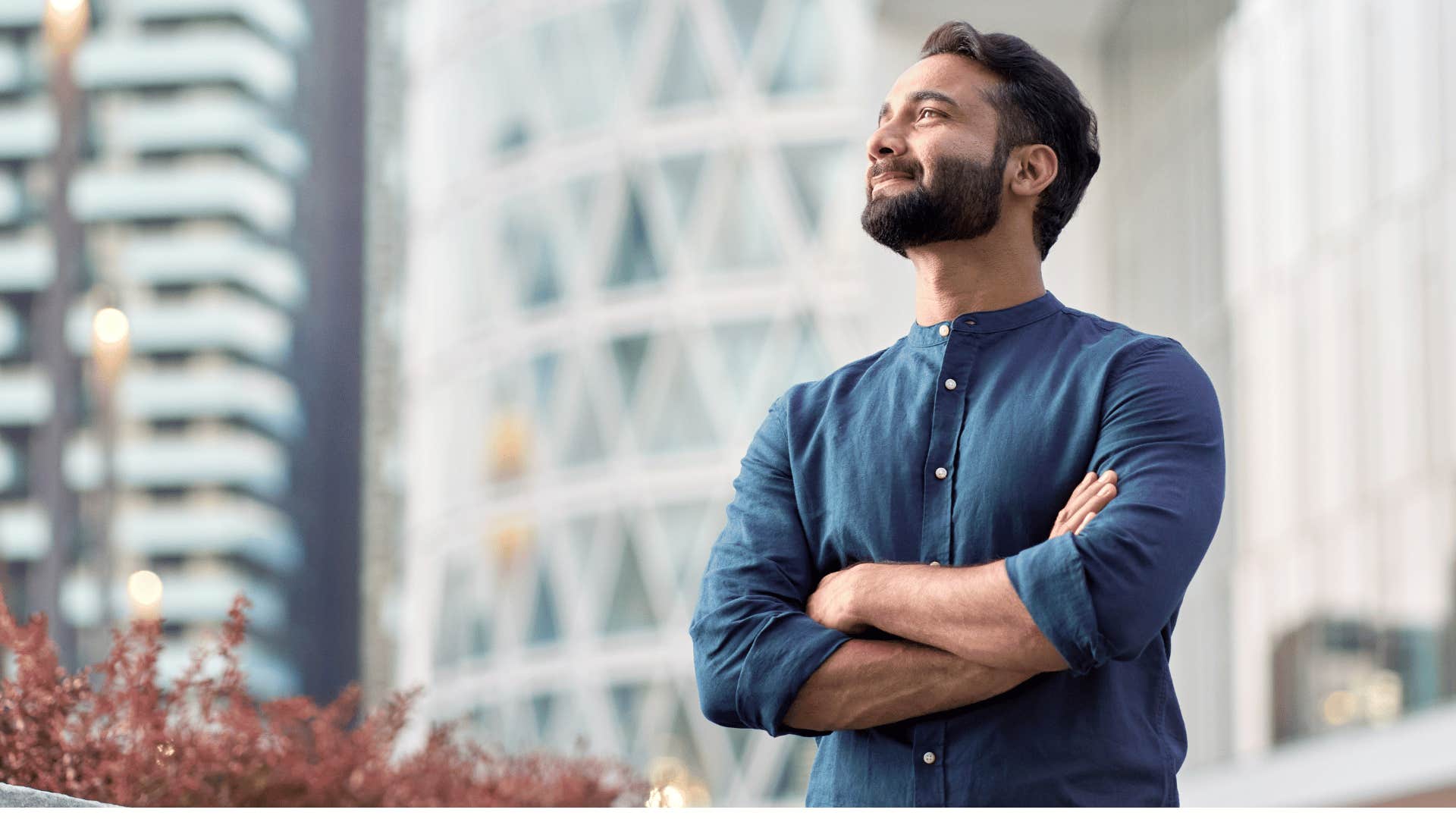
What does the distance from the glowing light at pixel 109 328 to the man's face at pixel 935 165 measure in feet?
45.3

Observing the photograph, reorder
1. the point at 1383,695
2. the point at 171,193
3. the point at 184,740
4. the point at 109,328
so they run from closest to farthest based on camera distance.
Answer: the point at 184,740 → the point at 109,328 → the point at 1383,695 → the point at 171,193

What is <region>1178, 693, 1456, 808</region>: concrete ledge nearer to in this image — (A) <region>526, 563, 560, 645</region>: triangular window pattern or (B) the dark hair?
(B) the dark hair

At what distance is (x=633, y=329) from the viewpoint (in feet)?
140

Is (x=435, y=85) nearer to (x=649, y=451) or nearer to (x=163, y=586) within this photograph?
(x=649, y=451)

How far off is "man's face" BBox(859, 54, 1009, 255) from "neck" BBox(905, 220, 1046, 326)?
0.13 feet

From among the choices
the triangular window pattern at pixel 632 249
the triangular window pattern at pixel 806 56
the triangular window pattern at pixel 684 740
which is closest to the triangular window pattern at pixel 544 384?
the triangular window pattern at pixel 632 249

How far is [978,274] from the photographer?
3.54 meters

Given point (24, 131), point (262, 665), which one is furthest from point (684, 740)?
point (24, 131)

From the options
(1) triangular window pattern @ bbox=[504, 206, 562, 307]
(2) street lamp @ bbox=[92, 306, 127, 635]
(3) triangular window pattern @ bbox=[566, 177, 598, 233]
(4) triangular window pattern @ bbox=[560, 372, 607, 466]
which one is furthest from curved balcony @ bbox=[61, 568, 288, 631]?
(2) street lamp @ bbox=[92, 306, 127, 635]

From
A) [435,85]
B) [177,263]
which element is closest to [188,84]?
[177,263]

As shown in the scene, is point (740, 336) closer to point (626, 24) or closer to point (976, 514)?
point (626, 24)

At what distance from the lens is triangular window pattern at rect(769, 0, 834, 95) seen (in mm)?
41500

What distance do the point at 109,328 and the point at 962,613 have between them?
14.4 meters

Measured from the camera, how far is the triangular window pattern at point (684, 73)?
42688 millimetres
